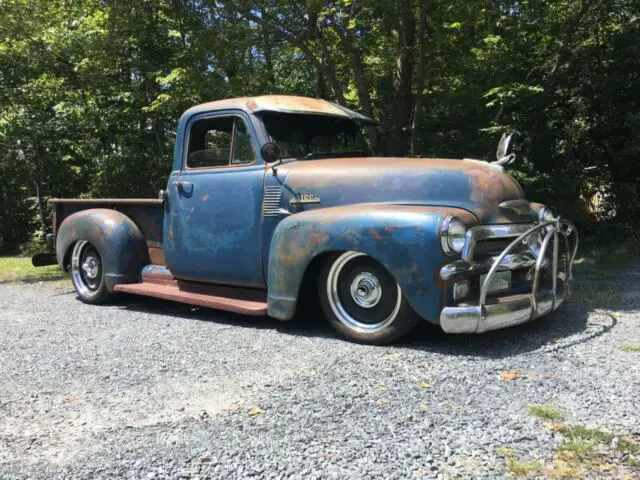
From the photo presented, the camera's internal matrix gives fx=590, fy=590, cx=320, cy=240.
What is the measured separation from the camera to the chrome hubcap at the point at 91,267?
698 centimetres

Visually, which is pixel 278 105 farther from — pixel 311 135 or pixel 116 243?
pixel 116 243

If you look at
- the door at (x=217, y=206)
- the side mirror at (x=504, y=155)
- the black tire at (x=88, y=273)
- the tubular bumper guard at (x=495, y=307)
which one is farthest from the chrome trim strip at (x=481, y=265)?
the black tire at (x=88, y=273)

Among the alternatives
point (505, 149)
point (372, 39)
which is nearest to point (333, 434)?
point (505, 149)

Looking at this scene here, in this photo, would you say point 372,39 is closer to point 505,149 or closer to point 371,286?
point 505,149

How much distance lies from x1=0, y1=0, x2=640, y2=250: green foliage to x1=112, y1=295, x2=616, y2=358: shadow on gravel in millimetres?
4239

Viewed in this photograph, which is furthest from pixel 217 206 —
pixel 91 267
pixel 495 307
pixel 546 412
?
pixel 546 412

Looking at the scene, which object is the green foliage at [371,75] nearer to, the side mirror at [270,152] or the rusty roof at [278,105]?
the rusty roof at [278,105]

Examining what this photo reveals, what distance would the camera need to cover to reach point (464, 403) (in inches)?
130

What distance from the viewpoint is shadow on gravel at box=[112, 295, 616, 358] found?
14.4 feet

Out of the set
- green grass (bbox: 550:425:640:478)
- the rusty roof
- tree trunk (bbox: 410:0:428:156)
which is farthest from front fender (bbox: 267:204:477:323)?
tree trunk (bbox: 410:0:428:156)

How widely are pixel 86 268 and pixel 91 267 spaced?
0.27 ft

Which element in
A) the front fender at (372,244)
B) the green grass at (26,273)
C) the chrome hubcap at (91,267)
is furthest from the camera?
the green grass at (26,273)

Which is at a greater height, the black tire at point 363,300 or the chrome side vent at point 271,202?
the chrome side vent at point 271,202

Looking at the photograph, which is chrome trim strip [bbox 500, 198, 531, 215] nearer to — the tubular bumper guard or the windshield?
the tubular bumper guard
